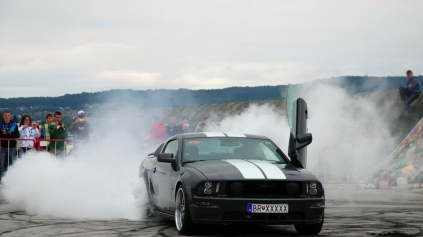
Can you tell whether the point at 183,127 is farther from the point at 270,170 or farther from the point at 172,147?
the point at 270,170

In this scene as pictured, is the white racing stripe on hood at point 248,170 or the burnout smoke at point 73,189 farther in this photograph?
the burnout smoke at point 73,189

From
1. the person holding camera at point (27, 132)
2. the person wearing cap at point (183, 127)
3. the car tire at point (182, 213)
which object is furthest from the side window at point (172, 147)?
the person holding camera at point (27, 132)

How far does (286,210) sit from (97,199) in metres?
4.72

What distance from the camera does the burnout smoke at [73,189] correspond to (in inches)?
412

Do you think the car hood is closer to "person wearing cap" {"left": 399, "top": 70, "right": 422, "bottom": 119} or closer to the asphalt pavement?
the asphalt pavement

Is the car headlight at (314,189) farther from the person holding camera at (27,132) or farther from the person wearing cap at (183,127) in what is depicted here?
the person holding camera at (27,132)

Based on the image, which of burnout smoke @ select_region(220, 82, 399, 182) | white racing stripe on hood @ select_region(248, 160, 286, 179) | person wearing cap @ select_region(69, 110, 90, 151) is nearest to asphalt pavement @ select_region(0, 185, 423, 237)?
white racing stripe on hood @ select_region(248, 160, 286, 179)

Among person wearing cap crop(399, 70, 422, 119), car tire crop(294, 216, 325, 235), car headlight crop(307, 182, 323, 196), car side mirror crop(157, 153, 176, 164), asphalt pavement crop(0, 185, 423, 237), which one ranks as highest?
person wearing cap crop(399, 70, 422, 119)

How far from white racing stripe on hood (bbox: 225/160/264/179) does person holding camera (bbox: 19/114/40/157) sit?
11.0m

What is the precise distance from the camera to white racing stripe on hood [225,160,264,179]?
7.48 metres

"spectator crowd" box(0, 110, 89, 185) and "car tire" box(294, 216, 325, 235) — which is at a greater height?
"spectator crowd" box(0, 110, 89, 185)

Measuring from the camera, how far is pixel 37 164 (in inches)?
510

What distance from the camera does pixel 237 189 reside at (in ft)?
24.4

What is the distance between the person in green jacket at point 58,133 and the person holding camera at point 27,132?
54 cm
